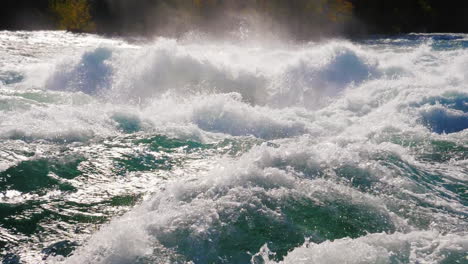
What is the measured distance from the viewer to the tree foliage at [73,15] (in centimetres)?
2873

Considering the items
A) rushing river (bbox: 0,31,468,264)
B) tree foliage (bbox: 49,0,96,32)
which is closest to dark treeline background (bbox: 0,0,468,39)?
tree foliage (bbox: 49,0,96,32)

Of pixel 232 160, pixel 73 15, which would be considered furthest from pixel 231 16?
pixel 232 160

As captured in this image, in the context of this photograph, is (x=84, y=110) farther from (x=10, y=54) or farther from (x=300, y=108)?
(x=10, y=54)

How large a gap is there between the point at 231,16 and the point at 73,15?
12425 millimetres

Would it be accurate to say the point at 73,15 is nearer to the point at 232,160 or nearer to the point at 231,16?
the point at 231,16

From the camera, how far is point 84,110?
8.88 m

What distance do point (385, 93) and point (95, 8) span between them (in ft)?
89.4

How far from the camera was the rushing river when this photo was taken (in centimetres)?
426

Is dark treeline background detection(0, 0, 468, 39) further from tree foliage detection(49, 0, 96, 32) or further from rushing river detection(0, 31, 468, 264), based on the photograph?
rushing river detection(0, 31, 468, 264)

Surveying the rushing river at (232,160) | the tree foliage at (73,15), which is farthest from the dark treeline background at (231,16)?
the rushing river at (232,160)

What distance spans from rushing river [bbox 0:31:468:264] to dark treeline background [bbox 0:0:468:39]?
61.5 feet

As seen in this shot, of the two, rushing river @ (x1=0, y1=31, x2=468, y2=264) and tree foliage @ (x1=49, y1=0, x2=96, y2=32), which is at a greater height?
tree foliage @ (x1=49, y1=0, x2=96, y2=32)

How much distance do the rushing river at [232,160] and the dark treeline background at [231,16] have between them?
1876 centimetres

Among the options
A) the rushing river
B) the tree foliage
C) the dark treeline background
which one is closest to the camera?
the rushing river
